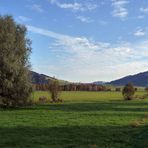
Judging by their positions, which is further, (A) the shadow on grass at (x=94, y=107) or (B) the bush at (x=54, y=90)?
(B) the bush at (x=54, y=90)

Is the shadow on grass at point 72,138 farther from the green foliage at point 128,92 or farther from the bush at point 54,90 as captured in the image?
the green foliage at point 128,92

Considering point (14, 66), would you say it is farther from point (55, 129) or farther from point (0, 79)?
point (55, 129)

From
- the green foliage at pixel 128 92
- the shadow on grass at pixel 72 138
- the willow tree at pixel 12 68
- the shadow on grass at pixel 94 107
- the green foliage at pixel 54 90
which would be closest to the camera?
the shadow on grass at pixel 72 138

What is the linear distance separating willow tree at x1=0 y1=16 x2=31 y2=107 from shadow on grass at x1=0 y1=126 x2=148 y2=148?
27909 mm

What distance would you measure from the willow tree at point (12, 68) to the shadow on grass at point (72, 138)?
91.6 ft

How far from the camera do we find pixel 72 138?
2328 centimetres

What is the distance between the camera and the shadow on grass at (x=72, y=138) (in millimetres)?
20603

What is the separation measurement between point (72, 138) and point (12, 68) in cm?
3376

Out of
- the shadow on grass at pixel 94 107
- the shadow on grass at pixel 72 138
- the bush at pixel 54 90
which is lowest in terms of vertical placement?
the shadow on grass at pixel 72 138

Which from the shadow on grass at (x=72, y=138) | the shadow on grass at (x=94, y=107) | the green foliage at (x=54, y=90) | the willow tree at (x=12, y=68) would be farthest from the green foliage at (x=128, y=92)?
the shadow on grass at (x=72, y=138)

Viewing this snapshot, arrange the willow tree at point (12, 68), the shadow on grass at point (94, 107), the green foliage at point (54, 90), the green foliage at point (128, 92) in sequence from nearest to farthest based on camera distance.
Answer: the shadow on grass at point (94, 107)
the willow tree at point (12, 68)
the green foliage at point (54, 90)
the green foliage at point (128, 92)

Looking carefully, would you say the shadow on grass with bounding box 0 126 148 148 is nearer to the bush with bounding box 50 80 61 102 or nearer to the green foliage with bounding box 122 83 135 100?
the bush with bounding box 50 80 61 102

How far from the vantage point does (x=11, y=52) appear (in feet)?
186

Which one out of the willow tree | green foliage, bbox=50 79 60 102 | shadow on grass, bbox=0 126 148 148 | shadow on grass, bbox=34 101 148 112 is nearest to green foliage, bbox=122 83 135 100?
green foliage, bbox=50 79 60 102
